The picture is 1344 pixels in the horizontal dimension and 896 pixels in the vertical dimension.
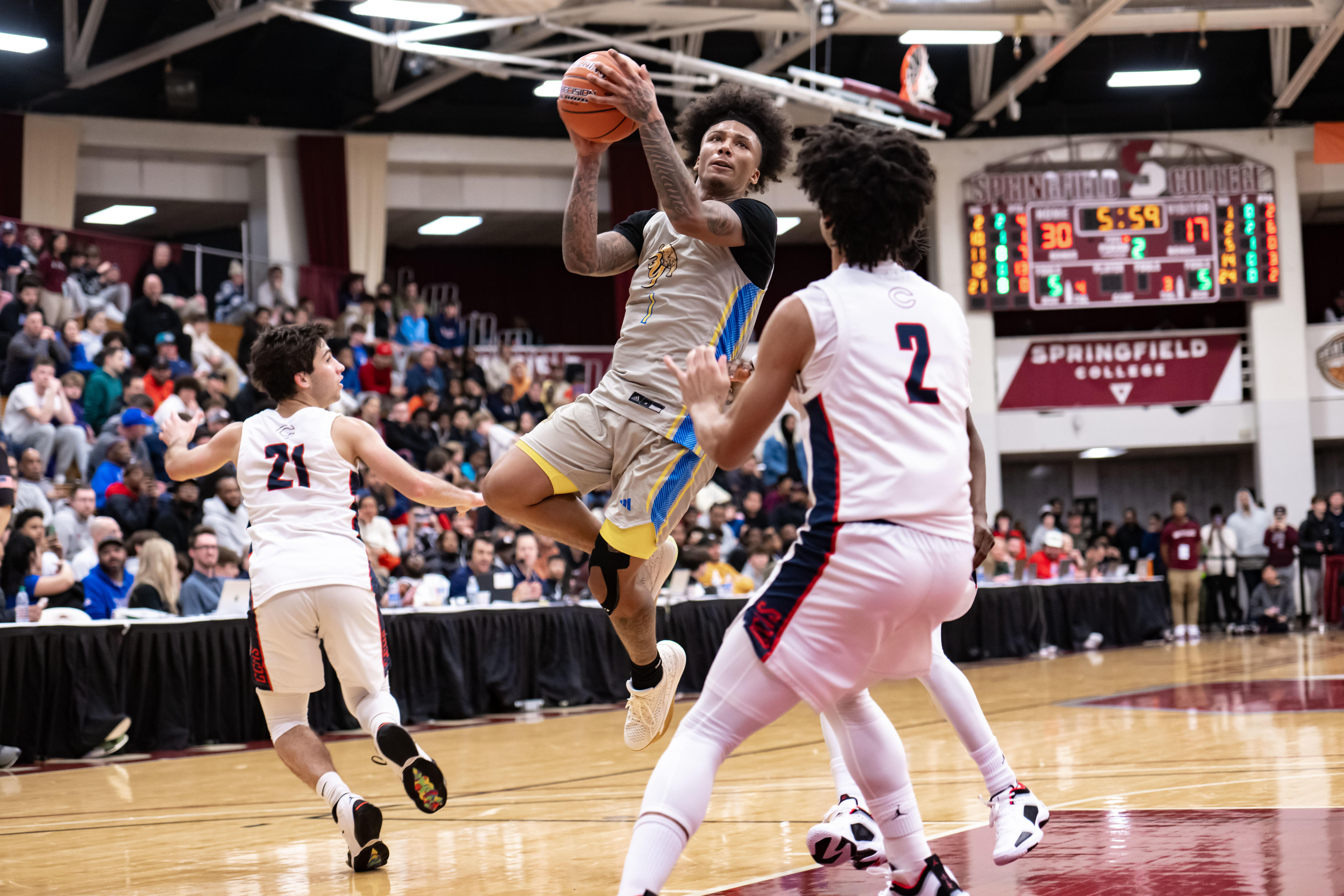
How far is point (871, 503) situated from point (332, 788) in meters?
2.24

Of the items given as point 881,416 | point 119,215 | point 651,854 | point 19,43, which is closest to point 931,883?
point 651,854

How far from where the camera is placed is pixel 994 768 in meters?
3.39

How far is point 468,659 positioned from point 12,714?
9.97ft

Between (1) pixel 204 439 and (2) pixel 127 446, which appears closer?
(2) pixel 127 446

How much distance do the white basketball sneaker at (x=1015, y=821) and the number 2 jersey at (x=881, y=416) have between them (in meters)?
0.84

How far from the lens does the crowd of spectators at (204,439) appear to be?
8.95m

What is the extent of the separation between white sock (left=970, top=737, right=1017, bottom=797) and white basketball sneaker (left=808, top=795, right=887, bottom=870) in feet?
1.11

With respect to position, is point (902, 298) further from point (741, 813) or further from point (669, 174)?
point (741, 813)

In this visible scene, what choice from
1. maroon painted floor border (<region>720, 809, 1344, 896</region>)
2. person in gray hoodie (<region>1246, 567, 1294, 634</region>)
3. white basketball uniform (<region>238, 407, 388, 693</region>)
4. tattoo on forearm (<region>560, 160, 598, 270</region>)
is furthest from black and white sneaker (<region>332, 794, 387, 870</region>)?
person in gray hoodie (<region>1246, 567, 1294, 634</region>)

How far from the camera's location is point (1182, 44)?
812 inches

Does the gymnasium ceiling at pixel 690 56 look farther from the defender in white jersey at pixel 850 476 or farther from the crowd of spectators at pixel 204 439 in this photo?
the defender in white jersey at pixel 850 476

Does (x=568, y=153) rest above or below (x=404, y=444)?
above

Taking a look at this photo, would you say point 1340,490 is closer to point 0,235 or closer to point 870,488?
point 0,235

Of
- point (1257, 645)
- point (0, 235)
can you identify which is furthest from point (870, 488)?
point (1257, 645)
